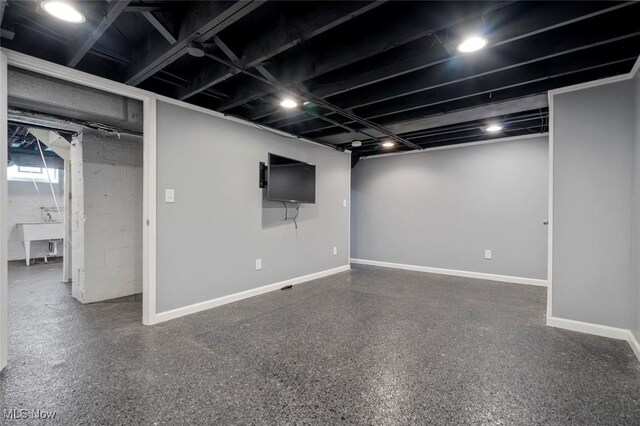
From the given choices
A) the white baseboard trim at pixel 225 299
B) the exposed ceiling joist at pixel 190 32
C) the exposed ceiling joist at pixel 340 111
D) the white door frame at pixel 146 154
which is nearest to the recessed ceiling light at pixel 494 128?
the exposed ceiling joist at pixel 340 111

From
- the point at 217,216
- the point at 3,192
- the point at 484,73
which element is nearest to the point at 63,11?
the point at 3,192

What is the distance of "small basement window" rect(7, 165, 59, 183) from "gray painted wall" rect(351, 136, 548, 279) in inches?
265

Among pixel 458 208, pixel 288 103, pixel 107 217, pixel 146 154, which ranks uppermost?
pixel 288 103

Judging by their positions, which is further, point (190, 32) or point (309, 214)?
point (309, 214)

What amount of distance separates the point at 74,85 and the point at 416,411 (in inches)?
138

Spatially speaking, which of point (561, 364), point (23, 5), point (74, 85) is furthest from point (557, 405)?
point (74, 85)

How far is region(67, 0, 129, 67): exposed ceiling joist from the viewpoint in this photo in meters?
1.67

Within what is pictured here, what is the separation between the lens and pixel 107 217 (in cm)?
374

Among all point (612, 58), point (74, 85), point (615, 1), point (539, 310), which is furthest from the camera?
Result: point (539, 310)

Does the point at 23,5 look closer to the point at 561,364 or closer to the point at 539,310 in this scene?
the point at 561,364

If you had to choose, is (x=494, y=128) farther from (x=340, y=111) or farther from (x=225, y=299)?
(x=225, y=299)

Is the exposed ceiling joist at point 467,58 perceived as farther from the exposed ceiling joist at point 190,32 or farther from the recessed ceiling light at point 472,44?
the exposed ceiling joist at point 190,32

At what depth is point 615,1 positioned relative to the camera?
1.60 metres

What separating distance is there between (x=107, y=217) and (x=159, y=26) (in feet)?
9.04
